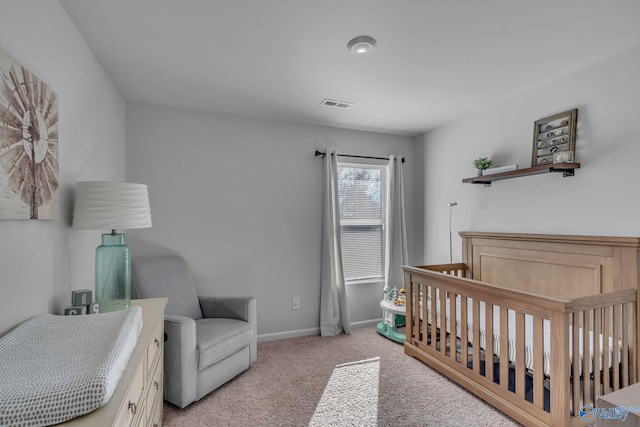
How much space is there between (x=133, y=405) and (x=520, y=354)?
2073 millimetres

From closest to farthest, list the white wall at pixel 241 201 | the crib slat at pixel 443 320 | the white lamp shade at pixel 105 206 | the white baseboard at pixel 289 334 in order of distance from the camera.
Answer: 1. the white lamp shade at pixel 105 206
2. the crib slat at pixel 443 320
3. the white wall at pixel 241 201
4. the white baseboard at pixel 289 334

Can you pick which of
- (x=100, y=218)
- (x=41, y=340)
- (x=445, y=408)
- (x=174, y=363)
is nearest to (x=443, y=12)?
(x=100, y=218)

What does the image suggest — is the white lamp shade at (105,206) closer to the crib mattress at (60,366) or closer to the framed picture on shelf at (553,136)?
the crib mattress at (60,366)

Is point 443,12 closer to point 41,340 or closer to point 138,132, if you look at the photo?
point 41,340

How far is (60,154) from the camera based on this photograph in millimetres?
1569

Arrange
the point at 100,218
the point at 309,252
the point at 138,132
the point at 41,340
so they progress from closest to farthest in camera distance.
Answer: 1. the point at 41,340
2. the point at 100,218
3. the point at 138,132
4. the point at 309,252

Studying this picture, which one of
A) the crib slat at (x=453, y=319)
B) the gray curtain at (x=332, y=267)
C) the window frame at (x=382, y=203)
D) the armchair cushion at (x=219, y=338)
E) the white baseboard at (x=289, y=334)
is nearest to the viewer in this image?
the armchair cushion at (x=219, y=338)

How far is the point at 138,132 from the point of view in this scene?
2904 millimetres

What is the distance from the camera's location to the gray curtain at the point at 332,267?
3453 millimetres

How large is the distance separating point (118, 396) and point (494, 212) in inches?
123

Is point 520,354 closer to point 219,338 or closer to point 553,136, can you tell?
point 553,136

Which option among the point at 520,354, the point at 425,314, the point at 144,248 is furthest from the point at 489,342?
the point at 144,248

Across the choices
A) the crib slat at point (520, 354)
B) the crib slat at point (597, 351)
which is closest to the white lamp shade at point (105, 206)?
the crib slat at point (520, 354)

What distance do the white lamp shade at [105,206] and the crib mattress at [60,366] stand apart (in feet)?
1.75
